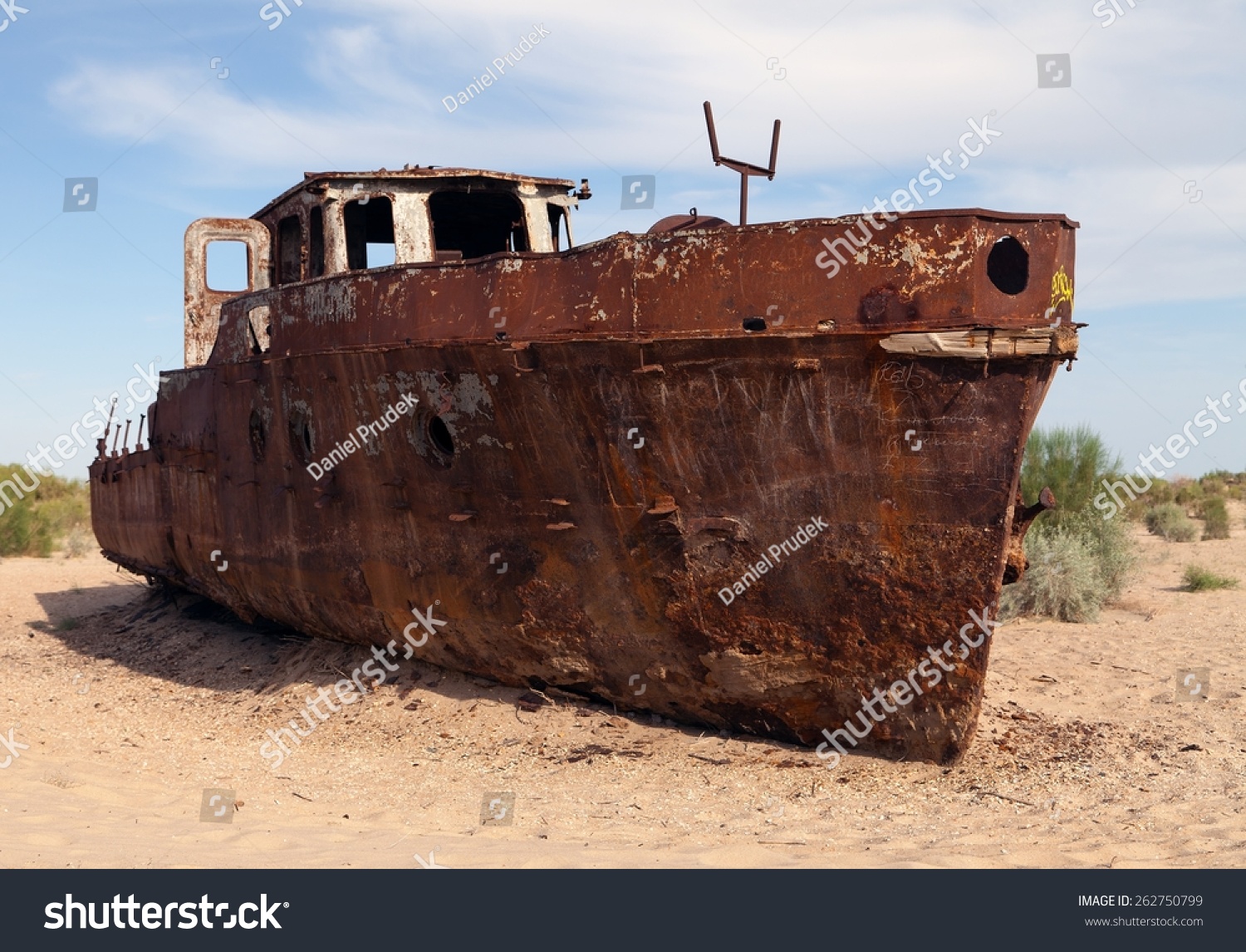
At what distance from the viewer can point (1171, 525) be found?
54.9 ft

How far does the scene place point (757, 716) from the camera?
5219 millimetres

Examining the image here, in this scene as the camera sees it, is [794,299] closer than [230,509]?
Yes

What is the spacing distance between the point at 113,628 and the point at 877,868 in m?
8.40

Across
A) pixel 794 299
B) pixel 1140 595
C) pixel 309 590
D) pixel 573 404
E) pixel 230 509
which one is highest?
pixel 794 299

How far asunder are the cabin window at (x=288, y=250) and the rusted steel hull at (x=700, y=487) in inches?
66.8

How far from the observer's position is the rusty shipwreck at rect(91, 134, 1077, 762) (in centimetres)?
457

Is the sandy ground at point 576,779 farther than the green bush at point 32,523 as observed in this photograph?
No

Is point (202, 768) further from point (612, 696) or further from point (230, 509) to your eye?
point (230, 509)

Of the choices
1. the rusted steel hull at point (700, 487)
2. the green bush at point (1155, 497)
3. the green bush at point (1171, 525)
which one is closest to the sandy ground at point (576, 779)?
the rusted steel hull at point (700, 487)

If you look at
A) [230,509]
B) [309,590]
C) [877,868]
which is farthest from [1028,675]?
[230,509]

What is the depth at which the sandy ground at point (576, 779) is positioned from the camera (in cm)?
402

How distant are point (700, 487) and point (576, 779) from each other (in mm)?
1417

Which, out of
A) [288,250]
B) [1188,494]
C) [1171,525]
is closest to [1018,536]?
[288,250]

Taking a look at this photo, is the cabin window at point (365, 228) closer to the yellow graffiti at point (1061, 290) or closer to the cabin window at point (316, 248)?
the cabin window at point (316, 248)
